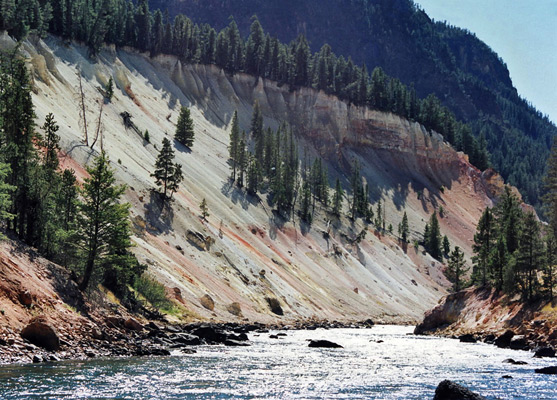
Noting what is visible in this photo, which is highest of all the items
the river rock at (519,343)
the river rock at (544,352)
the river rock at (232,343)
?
the river rock at (544,352)

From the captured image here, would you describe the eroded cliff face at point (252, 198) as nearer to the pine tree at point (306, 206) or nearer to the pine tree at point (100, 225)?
the pine tree at point (306, 206)

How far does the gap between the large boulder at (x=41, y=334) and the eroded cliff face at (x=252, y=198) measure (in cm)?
2798

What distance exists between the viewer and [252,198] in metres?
112

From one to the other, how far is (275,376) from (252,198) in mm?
80978

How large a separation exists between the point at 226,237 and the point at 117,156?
19.7m

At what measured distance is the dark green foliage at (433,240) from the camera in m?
138

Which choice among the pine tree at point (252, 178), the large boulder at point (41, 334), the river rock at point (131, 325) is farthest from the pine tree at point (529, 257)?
the pine tree at point (252, 178)

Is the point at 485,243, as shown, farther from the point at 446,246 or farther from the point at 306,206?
the point at 446,246

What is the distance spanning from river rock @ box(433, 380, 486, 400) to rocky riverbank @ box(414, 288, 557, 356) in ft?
81.3

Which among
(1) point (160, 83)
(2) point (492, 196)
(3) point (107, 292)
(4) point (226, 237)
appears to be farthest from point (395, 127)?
(3) point (107, 292)

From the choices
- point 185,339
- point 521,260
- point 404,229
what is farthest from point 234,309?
point 404,229

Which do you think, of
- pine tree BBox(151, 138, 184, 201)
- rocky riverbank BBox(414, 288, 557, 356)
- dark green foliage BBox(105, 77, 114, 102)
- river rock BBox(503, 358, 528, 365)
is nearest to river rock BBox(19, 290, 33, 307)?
river rock BBox(503, 358, 528, 365)

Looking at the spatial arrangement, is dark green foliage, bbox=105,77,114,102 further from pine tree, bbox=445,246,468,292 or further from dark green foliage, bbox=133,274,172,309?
pine tree, bbox=445,246,468,292

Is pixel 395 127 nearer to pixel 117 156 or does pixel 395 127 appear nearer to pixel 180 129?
pixel 180 129
